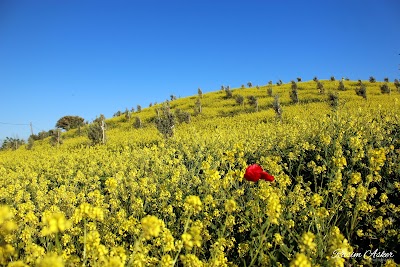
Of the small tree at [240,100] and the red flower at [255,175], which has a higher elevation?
the small tree at [240,100]

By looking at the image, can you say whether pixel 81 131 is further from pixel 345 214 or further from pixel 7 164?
pixel 345 214

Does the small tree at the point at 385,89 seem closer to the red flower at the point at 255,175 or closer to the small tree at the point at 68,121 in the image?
the red flower at the point at 255,175

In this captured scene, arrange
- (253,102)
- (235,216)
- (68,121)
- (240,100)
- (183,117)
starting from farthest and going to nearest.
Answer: (68,121) < (240,100) < (253,102) < (183,117) < (235,216)

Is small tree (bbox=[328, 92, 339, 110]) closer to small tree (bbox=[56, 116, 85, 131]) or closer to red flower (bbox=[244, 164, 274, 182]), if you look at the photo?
red flower (bbox=[244, 164, 274, 182])

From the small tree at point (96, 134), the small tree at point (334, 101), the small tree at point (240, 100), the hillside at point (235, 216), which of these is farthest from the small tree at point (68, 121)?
the hillside at point (235, 216)

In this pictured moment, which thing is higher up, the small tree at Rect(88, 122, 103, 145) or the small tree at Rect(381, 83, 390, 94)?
the small tree at Rect(381, 83, 390, 94)

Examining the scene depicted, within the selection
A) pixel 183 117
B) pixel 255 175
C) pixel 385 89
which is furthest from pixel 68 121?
pixel 255 175

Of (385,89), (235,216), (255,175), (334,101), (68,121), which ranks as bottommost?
(235,216)

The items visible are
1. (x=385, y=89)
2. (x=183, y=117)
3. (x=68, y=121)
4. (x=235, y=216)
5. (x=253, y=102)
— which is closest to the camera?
(x=235, y=216)

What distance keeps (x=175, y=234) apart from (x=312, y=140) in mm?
4556

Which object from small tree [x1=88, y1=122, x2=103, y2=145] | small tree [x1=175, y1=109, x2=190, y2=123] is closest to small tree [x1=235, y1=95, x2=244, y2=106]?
small tree [x1=175, y1=109, x2=190, y2=123]

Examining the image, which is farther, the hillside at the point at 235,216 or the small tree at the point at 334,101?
the small tree at the point at 334,101

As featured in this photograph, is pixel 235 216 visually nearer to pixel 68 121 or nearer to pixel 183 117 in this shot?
pixel 183 117

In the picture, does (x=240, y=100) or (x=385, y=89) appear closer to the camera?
(x=385, y=89)
